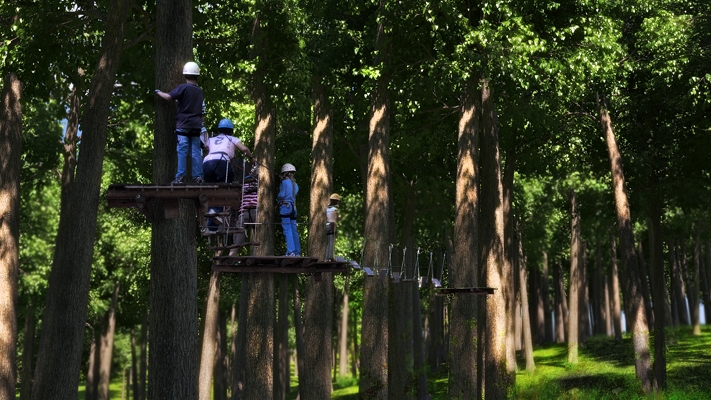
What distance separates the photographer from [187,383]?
11359 mm

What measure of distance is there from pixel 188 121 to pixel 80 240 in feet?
20.5

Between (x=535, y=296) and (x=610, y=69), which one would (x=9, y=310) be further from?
(x=535, y=296)

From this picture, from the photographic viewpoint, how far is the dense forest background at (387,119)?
63.6ft

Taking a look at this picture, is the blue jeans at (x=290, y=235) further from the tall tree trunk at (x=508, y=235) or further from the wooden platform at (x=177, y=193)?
the tall tree trunk at (x=508, y=235)

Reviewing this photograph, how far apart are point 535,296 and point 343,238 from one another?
1632 centimetres

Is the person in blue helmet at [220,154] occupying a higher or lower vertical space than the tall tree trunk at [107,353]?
higher

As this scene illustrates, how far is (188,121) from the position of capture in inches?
459

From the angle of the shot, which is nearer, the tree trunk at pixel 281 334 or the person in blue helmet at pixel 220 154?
the person in blue helmet at pixel 220 154

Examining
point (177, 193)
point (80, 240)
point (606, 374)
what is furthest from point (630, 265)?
point (177, 193)

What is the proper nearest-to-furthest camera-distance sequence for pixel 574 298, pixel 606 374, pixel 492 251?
pixel 492 251 → pixel 606 374 → pixel 574 298

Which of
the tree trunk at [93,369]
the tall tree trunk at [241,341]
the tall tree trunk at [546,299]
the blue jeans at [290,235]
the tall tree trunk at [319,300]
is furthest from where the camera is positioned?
the tall tree trunk at [546,299]

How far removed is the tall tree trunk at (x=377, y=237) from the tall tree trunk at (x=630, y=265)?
26.5 feet

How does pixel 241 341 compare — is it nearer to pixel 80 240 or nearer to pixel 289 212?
pixel 80 240

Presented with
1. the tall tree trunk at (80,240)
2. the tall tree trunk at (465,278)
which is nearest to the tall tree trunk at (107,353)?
the tall tree trunk at (465,278)
